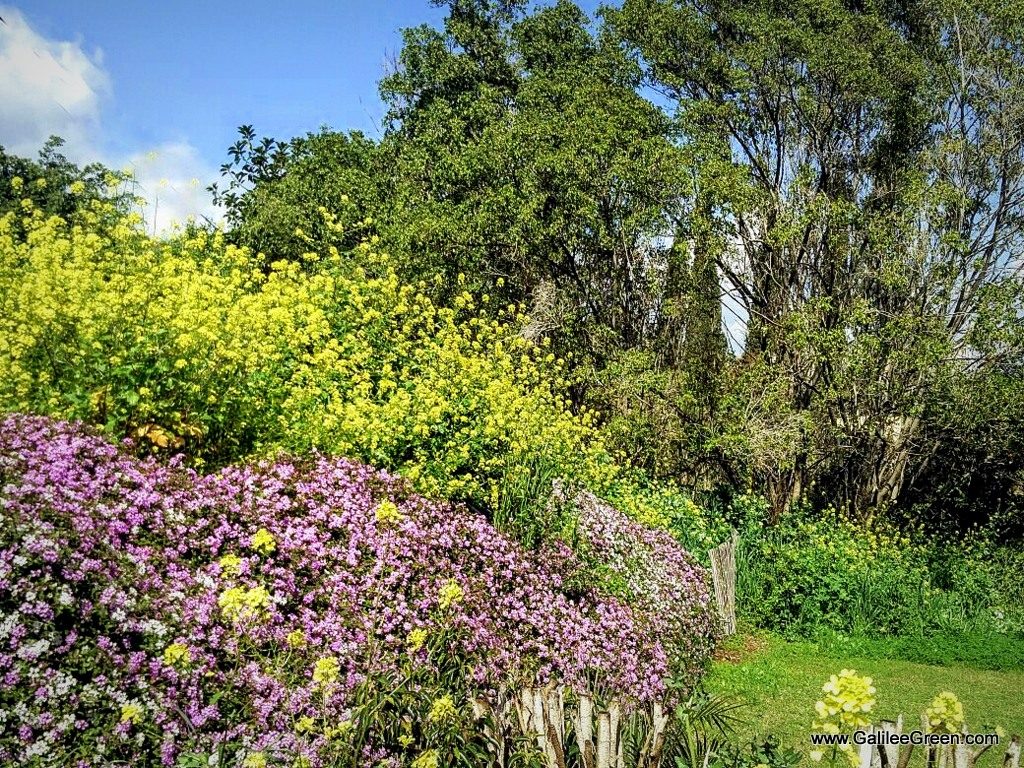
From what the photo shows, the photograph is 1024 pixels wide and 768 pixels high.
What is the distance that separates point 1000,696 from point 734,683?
8.06 ft

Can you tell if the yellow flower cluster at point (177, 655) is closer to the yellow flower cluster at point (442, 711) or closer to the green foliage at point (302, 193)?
the yellow flower cluster at point (442, 711)

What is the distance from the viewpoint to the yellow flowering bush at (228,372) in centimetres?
464

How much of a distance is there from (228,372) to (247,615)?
7.16 ft

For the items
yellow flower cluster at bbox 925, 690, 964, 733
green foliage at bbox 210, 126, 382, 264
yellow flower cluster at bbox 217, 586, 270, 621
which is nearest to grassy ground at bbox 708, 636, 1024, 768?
yellow flower cluster at bbox 925, 690, 964, 733

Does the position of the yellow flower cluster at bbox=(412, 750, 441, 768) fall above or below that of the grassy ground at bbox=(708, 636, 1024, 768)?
above

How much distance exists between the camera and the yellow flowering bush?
4.64 meters

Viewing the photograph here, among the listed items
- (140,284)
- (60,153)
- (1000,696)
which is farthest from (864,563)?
(60,153)

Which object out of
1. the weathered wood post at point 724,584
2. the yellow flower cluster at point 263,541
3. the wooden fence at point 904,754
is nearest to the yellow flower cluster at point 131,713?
the yellow flower cluster at point 263,541

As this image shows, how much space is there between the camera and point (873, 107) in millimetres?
13367

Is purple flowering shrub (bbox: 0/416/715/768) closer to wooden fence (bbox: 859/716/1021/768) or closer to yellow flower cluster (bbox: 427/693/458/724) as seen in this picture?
yellow flower cluster (bbox: 427/693/458/724)

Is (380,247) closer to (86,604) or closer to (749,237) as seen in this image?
(749,237)

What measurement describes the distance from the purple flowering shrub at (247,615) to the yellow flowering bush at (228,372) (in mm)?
581

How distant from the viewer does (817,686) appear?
6.77m

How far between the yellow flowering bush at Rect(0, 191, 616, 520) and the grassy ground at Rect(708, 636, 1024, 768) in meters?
2.40
